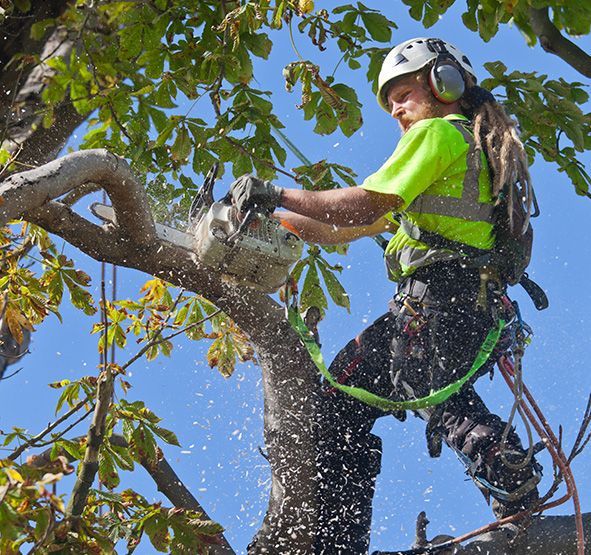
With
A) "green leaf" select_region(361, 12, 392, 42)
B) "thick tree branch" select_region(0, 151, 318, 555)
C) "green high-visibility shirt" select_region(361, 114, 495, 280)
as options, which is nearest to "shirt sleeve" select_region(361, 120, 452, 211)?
"green high-visibility shirt" select_region(361, 114, 495, 280)

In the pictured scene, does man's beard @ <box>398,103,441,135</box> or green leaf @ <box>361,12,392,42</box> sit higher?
green leaf @ <box>361,12,392,42</box>

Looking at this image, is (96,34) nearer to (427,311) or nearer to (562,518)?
(427,311)

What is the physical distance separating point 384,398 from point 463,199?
71 cm

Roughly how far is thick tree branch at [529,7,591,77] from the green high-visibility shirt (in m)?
0.53

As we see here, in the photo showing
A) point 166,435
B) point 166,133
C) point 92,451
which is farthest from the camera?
point 166,133

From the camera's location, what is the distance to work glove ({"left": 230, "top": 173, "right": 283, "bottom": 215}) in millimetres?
3178

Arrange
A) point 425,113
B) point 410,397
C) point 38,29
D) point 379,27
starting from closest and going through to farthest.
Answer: point 38,29
point 410,397
point 425,113
point 379,27

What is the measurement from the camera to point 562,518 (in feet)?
10.6

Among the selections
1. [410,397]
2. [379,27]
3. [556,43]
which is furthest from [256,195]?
[379,27]

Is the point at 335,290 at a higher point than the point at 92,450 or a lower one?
higher

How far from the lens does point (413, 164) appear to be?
3115mm

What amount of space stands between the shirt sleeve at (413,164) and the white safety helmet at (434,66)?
0.31 meters

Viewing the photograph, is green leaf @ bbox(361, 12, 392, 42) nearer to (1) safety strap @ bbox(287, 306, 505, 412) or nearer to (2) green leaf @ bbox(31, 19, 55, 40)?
(1) safety strap @ bbox(287, 306, 505, 412)

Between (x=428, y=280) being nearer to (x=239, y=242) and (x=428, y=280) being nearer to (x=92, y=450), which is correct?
(x=239, y=242)
